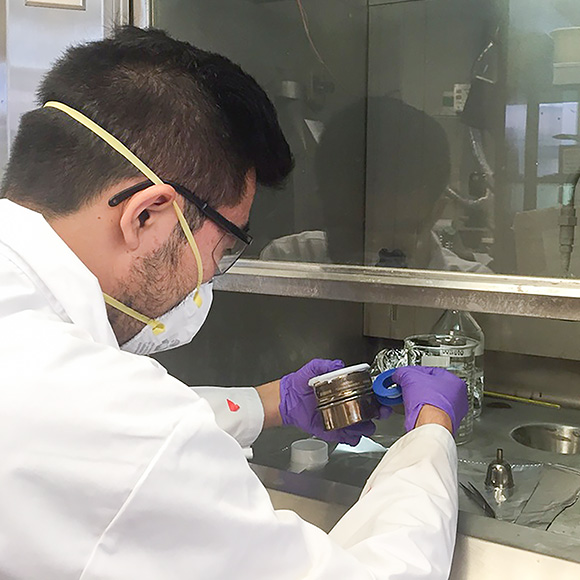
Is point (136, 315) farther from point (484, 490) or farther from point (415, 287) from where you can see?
point (484, 490)

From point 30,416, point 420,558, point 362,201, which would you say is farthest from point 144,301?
point 362,201

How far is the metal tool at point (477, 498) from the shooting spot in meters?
1.05

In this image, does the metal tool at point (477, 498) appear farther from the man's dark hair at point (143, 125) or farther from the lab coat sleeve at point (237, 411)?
the man's dark hair at point (143, 125)

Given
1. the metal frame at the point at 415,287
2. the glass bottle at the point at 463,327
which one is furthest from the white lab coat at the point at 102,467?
the glass bottle at the point at 463,327

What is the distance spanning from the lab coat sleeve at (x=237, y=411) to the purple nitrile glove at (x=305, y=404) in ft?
0.17

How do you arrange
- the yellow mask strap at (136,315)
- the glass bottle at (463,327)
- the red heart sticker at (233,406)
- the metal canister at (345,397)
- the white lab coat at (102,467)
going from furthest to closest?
the glass bottle at (463,327) → the red heart sticker at (233,406) → the metal canister at (345,397) → the yellow mask strap at (136,315) → the white lab coat at (102,467)

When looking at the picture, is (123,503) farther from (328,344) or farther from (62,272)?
(328,344)

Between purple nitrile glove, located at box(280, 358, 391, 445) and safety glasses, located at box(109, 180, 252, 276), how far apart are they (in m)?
0.36

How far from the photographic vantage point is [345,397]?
1.04 m

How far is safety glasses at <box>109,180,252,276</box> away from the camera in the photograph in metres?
0.72

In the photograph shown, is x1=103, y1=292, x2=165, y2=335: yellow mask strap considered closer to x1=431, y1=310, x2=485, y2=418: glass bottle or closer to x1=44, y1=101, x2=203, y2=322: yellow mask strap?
x1=44, y1=101, x2=203, y2=322: yellow mask strap

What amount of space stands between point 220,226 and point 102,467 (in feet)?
1.14

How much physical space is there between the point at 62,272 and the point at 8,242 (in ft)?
0.20

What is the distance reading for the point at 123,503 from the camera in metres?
0.56
